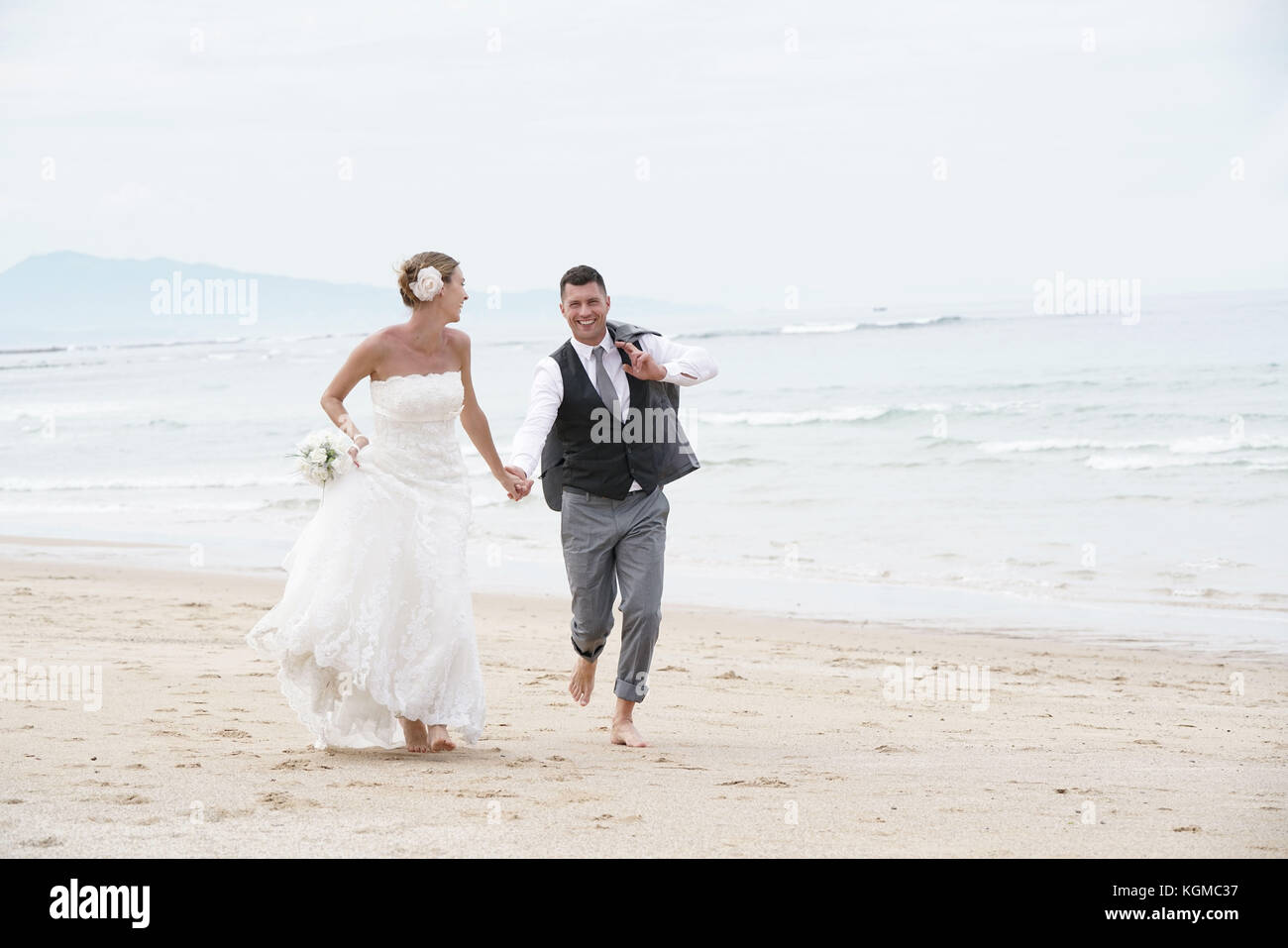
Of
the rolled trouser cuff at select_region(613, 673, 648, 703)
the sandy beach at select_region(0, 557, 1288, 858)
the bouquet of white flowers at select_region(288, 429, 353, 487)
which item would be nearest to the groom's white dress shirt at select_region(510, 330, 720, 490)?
the bouquet of white flowers at select_region(288, 429, 353, 487)

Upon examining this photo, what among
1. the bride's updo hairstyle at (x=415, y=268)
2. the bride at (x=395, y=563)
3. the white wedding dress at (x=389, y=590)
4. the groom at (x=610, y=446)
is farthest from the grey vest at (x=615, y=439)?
the bride's updo hairstyle at (x=415, y=268)

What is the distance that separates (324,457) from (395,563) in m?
0.53

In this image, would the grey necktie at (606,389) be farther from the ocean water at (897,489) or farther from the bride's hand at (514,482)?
the ocean water at (897,489)

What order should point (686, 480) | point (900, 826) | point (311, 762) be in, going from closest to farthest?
point (900, 826), point (311, 762), point (686, 480)

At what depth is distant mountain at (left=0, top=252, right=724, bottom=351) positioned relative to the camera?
5162 inches

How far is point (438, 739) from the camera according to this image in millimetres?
5465

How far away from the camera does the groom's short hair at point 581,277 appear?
5633mm

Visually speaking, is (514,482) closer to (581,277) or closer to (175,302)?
(581,277)

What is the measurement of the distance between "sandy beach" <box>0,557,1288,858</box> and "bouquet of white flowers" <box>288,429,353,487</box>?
1.18 metres

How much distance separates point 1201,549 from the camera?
1256 centimetres

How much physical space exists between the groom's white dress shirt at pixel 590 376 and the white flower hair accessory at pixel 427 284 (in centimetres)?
59

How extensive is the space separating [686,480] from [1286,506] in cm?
812
